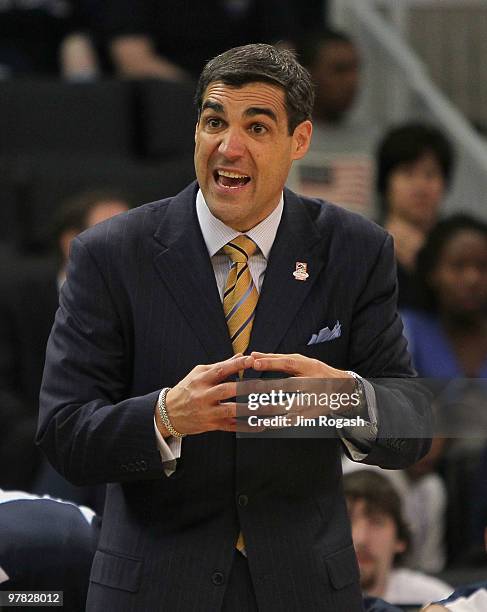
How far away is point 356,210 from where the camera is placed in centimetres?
501

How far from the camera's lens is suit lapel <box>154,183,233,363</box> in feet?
7.00

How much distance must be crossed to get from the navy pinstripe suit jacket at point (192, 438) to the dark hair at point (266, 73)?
8.9 inches

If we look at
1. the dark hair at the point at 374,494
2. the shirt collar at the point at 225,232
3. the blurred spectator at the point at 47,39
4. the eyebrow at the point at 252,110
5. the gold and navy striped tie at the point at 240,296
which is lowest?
the dark hair at the point at 374,494

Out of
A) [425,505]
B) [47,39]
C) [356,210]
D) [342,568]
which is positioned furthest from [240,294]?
[47,39]

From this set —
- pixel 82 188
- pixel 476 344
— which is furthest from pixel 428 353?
pixel 82 188

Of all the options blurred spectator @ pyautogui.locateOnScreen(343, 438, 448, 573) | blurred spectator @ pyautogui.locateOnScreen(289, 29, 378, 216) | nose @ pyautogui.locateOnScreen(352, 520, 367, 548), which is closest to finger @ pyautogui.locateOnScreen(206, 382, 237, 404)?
nose @ pyautogui.locateOnScreen(352, 520, 367, 548)

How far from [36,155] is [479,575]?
3244mm

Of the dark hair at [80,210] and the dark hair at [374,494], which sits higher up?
the dark hair at [80,210]

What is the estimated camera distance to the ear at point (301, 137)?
2211mm

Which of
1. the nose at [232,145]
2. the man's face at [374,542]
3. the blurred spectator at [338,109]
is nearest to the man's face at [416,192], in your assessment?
the blurred spectator at [338,109]

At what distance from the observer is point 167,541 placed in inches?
83.7

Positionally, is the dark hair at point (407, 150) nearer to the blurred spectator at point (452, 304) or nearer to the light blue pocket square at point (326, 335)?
the blurred spectator at point (452, 304)

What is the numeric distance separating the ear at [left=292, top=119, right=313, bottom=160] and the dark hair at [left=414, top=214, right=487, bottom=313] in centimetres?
224

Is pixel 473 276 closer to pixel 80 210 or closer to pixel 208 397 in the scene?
pixel 80 210
